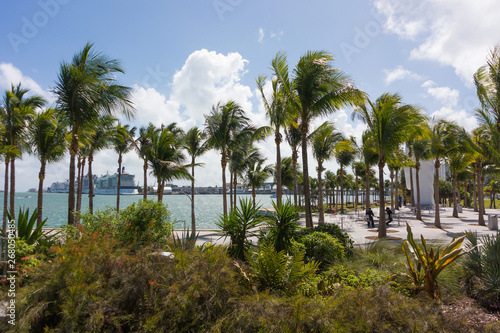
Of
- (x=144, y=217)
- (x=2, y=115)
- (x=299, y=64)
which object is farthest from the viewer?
(x=2, y=115)

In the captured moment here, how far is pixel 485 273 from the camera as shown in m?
4.72

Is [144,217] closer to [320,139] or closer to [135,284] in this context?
[135,284]

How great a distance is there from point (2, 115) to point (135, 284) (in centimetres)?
1469

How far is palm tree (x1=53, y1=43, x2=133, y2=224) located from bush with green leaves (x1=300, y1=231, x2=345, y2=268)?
794 cm

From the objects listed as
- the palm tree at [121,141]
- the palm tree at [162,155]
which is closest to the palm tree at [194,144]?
the palm tree at [162,155]

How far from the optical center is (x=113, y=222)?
7781 mm

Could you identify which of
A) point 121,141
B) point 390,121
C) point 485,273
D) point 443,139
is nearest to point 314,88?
point 390,121

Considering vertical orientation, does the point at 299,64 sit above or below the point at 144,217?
above

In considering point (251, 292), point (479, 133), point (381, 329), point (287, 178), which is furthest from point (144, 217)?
point (287, 178)

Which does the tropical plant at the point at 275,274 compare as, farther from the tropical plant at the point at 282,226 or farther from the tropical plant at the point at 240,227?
the tropical plant at the point at 282,226

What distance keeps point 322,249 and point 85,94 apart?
30.6ft

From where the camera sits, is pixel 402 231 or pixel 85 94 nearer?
pixel 85 94

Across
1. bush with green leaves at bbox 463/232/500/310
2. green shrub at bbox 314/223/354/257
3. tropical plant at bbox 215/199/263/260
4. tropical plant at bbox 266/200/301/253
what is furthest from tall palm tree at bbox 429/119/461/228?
tropical plant at bbox 215/199/263/260

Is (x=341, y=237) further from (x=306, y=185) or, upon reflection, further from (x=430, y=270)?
(x=306, y=185)
